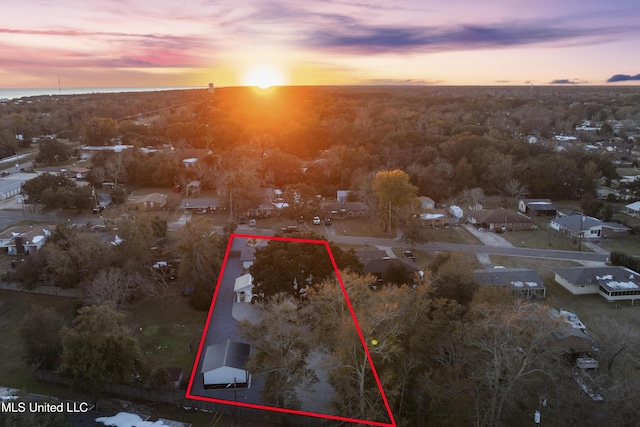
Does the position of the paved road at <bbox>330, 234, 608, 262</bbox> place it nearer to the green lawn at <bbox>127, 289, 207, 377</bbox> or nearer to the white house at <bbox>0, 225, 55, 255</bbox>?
the green lawn at <bbox>127, 289, 207, 377</bbox>

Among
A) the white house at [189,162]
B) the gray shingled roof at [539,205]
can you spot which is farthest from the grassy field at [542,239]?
the white house at [189,162]

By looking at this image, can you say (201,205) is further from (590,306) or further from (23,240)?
(590,306)

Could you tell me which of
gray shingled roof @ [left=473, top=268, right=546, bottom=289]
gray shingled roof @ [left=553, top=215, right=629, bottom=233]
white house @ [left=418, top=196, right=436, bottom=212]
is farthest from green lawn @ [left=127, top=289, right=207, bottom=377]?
gray shingled roof @ [left=553, top=215, right=629, bottom=233]

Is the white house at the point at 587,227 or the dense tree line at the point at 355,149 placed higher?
the dense tree line at the point at 355,149

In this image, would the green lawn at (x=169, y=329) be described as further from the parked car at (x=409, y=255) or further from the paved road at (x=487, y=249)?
the parked car at (x=409, y=255)

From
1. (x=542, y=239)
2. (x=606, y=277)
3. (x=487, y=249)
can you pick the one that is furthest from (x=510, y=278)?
(x=542, y=239)

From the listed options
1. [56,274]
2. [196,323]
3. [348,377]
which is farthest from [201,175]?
[348,377]
